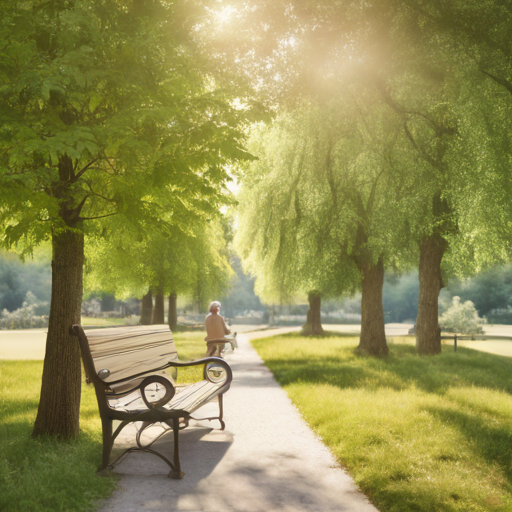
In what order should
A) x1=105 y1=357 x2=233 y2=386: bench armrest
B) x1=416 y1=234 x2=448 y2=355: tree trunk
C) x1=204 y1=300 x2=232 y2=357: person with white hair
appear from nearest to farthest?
x1=105 y1=357 x2=233 y2=386: bench armrest
x1=204 y1=300 x2=232 y2=357: person with white hair
x1=416 y1=234 x2=448 y2=355: tree trunk

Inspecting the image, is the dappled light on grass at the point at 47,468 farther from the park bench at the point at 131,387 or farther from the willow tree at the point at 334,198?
the willow tree at the point at 334,198

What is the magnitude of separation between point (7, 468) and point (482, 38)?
776cm

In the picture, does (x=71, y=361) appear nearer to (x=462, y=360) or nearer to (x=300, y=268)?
(x=300, y=268)

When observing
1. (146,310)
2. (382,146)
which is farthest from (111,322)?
(382,146)

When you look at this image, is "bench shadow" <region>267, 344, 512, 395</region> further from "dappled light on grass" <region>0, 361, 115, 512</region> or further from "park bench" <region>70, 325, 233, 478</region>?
"dappled light on grass" <region>0, 361, 115, 512</region>

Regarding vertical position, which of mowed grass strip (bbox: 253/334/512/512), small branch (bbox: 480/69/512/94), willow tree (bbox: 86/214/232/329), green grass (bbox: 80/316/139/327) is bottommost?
green grass (bbox: 80/316/139/327)

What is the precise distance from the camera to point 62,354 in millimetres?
6477

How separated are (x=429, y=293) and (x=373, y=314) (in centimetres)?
184

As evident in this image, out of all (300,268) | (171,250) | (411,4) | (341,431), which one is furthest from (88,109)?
(171,250)

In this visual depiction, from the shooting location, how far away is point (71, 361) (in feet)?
21.4

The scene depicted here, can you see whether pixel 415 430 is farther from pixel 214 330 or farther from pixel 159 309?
pixel 159 309

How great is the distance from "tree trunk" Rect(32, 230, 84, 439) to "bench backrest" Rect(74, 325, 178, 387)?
2.42ft

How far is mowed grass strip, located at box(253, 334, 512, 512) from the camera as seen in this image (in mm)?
4832

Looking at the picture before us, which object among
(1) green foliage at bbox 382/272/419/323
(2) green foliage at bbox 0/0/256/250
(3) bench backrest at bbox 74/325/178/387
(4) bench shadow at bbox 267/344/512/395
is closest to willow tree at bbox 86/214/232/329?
(4) bench shadow at bbox 267/344/512/395
